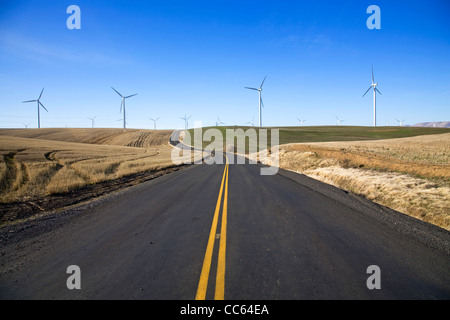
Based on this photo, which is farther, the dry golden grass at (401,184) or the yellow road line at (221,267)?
the dry golden grass at (401,184)

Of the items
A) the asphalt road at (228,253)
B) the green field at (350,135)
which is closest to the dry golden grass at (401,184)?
the asphalt road at (228,253)

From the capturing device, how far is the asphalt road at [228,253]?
3.42m

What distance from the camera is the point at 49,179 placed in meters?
13.1

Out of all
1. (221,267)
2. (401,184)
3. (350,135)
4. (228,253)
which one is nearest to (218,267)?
(221,267)

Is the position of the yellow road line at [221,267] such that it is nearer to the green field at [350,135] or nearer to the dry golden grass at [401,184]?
the dry golden grass at [401,184]

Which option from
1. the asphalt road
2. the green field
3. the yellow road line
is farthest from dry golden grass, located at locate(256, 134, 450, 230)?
the green field

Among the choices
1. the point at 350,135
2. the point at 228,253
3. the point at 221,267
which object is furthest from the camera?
the point at 350,135

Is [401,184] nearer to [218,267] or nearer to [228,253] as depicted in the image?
[228,253]

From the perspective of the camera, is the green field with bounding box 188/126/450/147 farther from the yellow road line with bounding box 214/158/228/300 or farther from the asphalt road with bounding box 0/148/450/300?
the yellow road line with bounding box 214/158/228/300

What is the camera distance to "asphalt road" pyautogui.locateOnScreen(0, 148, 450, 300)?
3.42m

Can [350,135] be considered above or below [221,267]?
above

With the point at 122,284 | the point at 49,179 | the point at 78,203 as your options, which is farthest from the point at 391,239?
the point at 49,179

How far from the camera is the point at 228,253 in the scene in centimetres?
448
